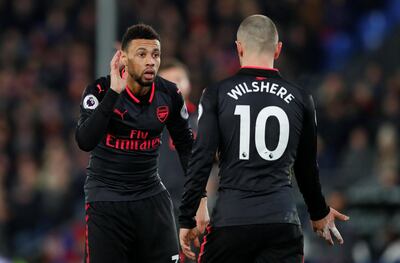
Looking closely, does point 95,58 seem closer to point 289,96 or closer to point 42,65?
point 42,65

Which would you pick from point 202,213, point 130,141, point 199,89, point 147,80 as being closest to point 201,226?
point 202,213

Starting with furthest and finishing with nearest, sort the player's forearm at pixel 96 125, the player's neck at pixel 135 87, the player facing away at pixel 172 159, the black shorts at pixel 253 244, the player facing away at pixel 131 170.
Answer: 1. the player facing away at pixel 172 159
2. the player's neck at pixel 135 87
3. the player facing away at pixel 131 170
4. the player's forearm at pixel 96 125
5. the black shorts at pixel 253 244

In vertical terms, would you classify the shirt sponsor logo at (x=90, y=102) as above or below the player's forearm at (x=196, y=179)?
above

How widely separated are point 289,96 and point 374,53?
1134cm

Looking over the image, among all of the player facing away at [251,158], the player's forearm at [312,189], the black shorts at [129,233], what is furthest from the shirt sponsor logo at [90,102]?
the player's forearm at [312,189]

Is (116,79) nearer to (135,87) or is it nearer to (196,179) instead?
(135,87)

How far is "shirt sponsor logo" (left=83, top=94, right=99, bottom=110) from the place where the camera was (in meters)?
7.04

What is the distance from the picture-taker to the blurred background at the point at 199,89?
46.6 feet

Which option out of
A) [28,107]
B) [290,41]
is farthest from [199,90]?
[28,107]

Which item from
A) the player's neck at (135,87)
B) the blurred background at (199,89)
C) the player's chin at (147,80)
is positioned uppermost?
the player's chin at (147,80)

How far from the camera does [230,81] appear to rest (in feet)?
21.9

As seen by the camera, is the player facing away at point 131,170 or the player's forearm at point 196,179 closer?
the player's forearm at point 196,179

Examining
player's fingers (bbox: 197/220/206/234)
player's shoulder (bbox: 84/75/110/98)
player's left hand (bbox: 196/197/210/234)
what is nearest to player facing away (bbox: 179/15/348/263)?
player's fingers (bbox: 197/220/206/234)

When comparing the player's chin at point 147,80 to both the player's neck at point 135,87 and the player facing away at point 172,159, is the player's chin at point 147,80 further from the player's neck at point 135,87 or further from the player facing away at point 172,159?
the player facing away at point 172,159
